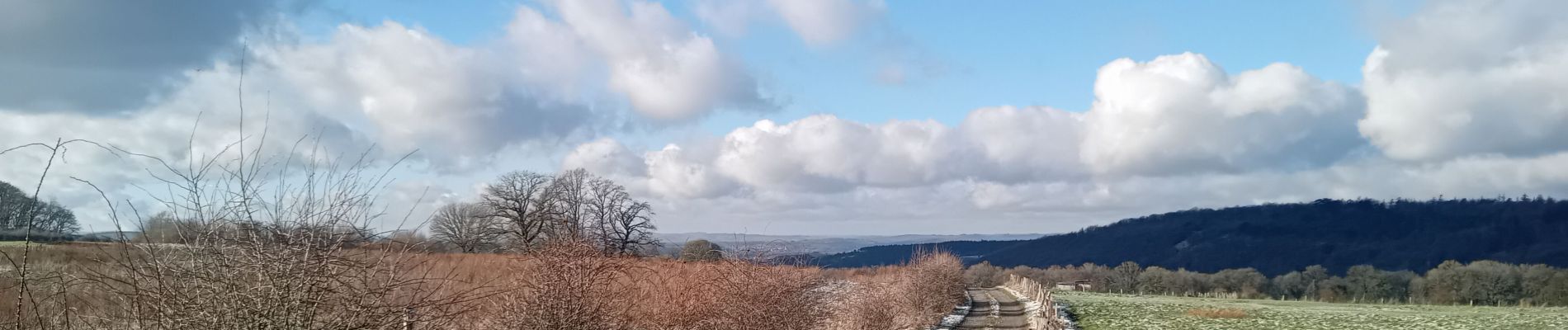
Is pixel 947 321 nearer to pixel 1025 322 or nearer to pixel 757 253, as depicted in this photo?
pixel 1025 322

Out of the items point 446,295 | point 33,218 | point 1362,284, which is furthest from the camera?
point 1362,284

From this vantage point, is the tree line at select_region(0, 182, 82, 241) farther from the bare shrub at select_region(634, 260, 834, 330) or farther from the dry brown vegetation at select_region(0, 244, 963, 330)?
the bare shrub at select_region(634, 260, 834, 330)

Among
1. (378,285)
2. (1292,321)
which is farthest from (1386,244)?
(378,285)

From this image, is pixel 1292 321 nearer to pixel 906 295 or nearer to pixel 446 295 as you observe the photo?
pixel 906 295

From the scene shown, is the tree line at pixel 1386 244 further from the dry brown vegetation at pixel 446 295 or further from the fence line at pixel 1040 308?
the dry brown vegetation at pixel 446 295

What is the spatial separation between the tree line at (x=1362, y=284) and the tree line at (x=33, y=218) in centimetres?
8510

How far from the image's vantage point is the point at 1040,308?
125 feet

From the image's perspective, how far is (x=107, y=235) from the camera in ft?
18.4

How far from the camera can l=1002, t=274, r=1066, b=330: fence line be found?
27344 mm

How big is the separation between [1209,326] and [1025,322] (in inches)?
252

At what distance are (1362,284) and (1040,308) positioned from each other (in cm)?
7570

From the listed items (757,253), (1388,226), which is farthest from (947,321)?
(1388,226)

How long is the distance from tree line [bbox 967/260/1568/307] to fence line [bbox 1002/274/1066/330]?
27.4 m

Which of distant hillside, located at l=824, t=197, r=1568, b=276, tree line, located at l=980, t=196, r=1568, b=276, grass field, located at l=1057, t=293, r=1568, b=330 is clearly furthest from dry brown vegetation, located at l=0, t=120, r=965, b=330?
tree line, located at l=980, t=196, r=1568, b=276
